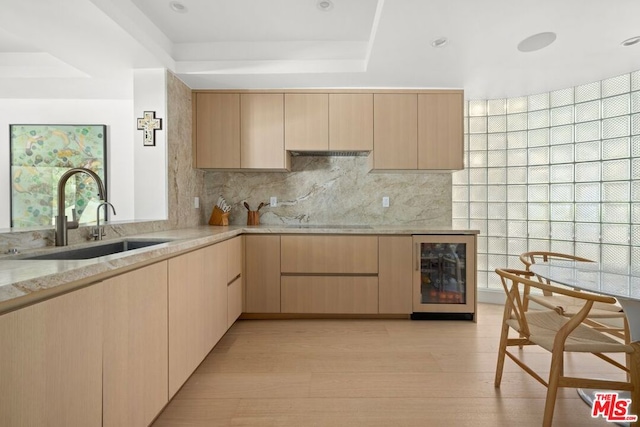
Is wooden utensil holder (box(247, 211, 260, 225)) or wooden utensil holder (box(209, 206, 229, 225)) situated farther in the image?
wooden utensil holder (box(247, 211, 260, 225))

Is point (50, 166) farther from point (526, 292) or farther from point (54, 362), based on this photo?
point (526, 292)

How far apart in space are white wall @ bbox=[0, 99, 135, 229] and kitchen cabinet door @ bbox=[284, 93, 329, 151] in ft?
6.37

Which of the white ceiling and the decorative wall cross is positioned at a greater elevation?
the white ceiling

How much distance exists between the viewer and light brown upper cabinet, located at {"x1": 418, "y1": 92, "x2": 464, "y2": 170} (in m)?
3.25

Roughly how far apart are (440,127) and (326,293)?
2032 millimetres

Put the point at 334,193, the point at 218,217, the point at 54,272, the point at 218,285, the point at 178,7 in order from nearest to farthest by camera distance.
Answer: the point at 54,272 < the point at 218,285 < the point at 178,7 < the point at 218,217 < the point at 334,193

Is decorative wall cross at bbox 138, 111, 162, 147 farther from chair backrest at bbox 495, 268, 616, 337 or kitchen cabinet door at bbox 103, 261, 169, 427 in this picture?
chair backrest at bbox 495, 268, 616, 337

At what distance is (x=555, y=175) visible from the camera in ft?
10.7

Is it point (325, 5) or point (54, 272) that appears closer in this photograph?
point (54, 272)

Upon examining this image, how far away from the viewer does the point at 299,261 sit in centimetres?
297

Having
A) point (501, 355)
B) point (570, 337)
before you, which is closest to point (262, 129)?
point (501, 355)

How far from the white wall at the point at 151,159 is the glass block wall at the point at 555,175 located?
3.06m

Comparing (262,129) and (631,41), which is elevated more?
(631,41)

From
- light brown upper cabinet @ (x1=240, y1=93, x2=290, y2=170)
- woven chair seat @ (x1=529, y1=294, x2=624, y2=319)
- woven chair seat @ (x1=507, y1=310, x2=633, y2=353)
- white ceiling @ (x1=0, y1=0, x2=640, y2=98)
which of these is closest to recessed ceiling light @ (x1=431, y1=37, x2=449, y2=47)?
white ceiling @ (x1=0, y1=0, x2=640, y2=98)
